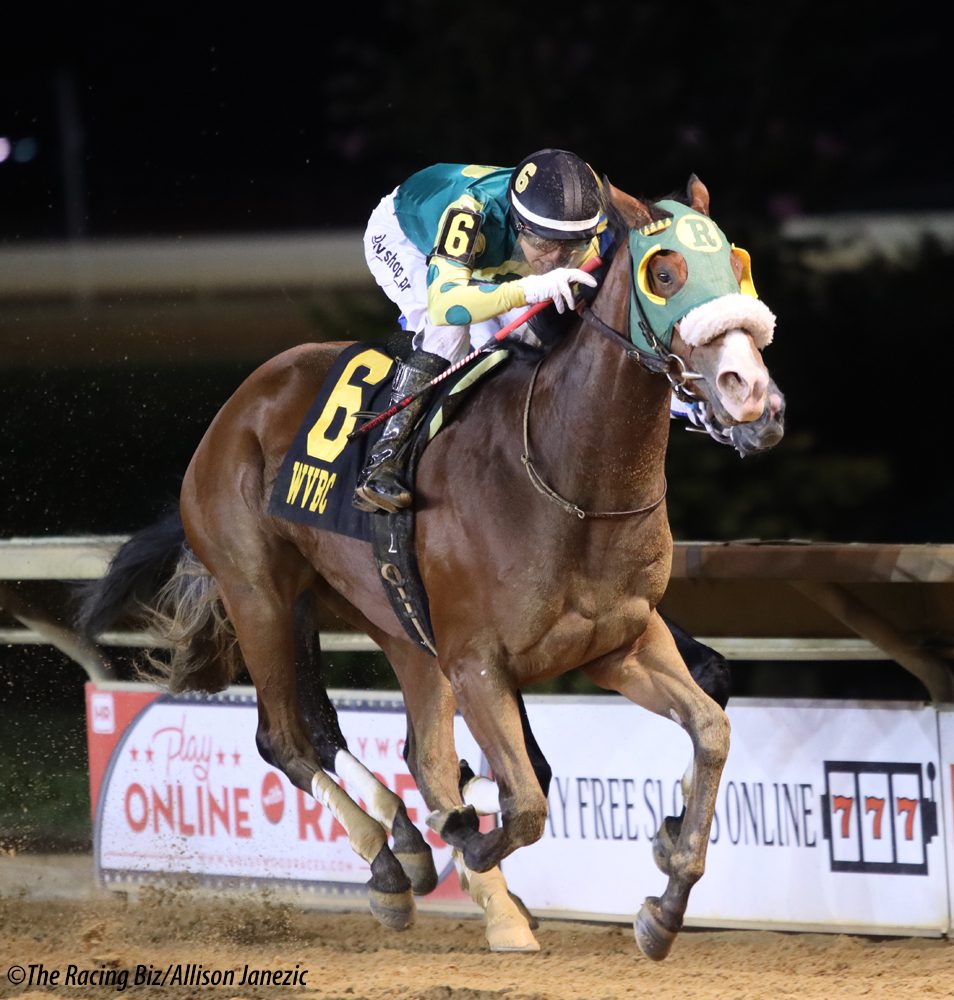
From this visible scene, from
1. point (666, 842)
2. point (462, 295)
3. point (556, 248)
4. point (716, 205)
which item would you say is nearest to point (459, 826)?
point (666, 842)

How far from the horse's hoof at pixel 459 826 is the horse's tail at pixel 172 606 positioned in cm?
120

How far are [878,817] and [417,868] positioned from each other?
1.36m

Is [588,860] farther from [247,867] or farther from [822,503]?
[822,503]

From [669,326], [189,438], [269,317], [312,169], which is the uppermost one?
[669,326]

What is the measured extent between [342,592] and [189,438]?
2.32 m

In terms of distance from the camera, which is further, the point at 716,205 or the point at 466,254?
the point at 716,205

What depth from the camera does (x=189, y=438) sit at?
670 cm

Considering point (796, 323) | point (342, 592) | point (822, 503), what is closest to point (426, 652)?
point (342, 592)

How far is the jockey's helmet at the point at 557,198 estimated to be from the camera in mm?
3721

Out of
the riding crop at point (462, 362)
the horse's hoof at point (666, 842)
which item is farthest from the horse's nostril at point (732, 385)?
the horse's hoof at point (666, 842)

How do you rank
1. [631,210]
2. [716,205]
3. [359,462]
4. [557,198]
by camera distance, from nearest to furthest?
[631,210]
[557,198]
[359,462]
[716,205]

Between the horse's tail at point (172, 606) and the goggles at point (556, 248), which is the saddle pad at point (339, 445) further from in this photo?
the horse's tail at point (172, 606)

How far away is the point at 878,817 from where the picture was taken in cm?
477

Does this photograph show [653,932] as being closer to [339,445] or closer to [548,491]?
[548,491]
